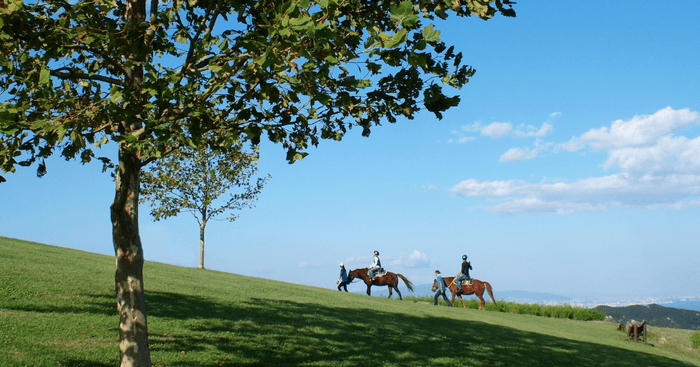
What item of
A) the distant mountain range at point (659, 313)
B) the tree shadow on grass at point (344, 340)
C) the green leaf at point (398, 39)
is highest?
the green leaf at point (398, 39)

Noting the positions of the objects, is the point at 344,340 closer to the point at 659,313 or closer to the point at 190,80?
the point at 190,80

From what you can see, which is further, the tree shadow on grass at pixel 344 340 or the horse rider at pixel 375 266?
the horse rider at pixel 375 266

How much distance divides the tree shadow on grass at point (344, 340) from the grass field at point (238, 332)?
0.03 meters

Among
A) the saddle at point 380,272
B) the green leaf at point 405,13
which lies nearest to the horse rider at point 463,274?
the saddle at point 380,272

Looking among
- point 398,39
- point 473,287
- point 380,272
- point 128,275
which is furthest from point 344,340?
point 473,287

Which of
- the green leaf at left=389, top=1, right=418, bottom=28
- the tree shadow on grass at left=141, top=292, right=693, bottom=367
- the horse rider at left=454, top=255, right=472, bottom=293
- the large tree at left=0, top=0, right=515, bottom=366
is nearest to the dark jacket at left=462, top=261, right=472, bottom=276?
the horse rider at left=454, top=255, right=472, bottom=293

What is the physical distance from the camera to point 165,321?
1148cm

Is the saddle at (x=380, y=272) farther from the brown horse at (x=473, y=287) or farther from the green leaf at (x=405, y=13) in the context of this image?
the green leaf at (x=405, y=13)

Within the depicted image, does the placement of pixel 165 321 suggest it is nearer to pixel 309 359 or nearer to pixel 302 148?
pixel 309 359

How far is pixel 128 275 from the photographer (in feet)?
23.6

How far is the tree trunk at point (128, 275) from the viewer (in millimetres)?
7199

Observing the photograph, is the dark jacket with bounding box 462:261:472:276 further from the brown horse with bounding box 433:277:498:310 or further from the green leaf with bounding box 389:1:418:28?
the green leaf with bounding box 389:1:418:28

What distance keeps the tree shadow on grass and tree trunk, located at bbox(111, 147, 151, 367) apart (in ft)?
5.23

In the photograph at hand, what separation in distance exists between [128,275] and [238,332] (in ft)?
15.5
